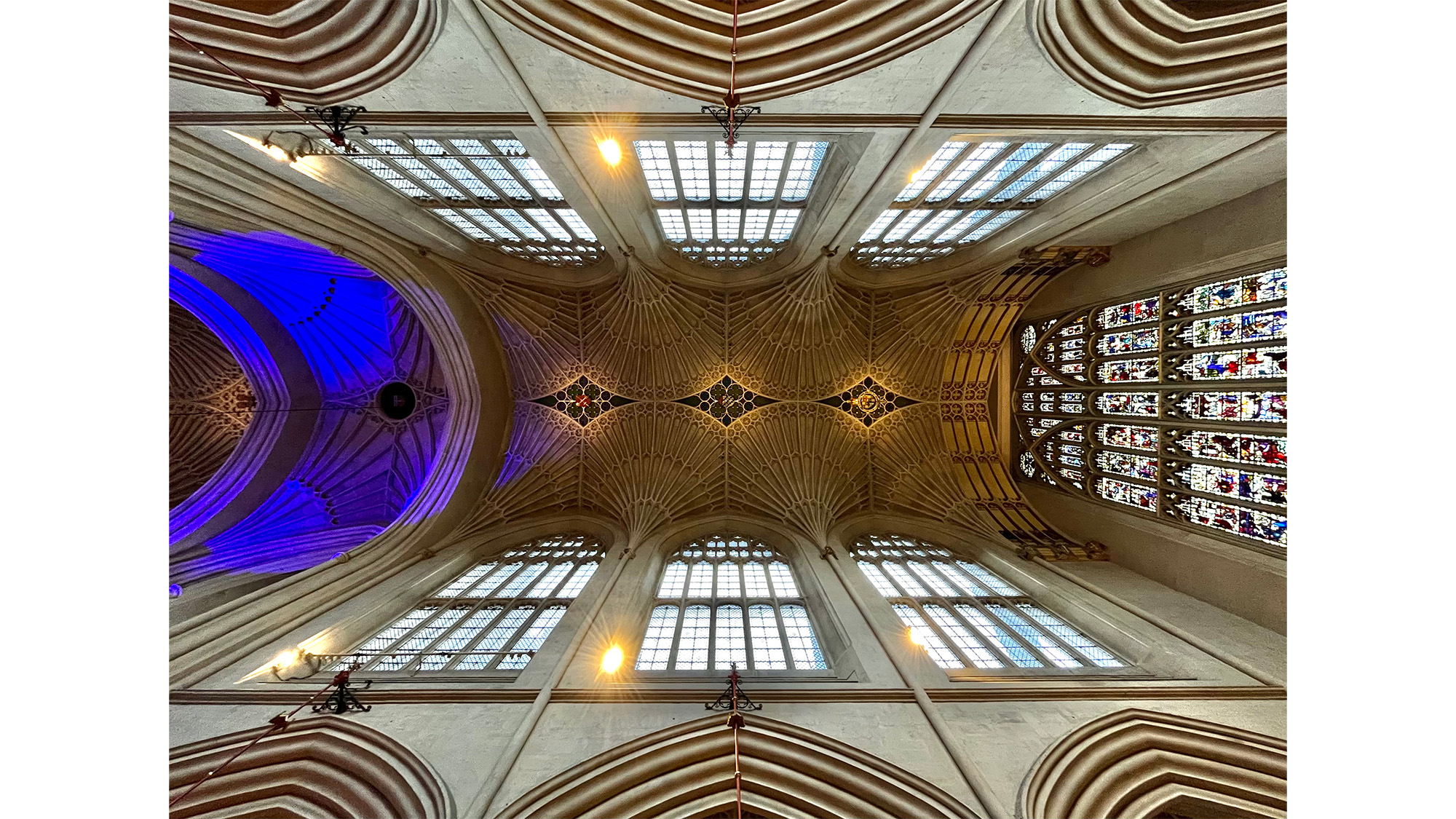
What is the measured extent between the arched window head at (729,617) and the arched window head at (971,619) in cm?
157

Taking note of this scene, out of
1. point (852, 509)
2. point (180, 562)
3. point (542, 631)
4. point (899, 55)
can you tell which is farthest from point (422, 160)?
point (852, 509)

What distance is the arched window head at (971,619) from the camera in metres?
7.59

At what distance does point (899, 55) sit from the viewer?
5645 mm

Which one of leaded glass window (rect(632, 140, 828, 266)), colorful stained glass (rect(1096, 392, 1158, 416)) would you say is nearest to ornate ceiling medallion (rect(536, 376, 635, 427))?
leaded glass window (rect(632, 140, 828, 266))

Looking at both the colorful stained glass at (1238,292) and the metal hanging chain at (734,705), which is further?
the colorful stained glass at (1238,292)

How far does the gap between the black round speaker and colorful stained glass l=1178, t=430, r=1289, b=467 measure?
15.9 metres

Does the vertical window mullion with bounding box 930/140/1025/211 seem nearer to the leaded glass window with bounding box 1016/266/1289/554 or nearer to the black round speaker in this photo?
the leaded glass window with bounding box 1016/266/1289/554

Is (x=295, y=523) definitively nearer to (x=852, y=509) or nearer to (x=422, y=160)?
(x=422, y=160)

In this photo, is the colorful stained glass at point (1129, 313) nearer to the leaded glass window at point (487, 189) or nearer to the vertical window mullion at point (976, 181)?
the vertical window mullion at point (976, 181)

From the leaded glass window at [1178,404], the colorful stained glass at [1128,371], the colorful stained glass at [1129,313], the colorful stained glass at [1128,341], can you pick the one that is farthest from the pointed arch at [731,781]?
the colorful stained glass at [1129,313]

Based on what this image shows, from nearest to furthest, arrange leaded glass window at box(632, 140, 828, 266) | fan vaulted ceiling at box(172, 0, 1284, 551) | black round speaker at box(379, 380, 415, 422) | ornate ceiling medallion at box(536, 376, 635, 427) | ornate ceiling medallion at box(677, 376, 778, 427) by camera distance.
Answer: fan vaulted ceiling at box(172, 0, 1284, 551)
leaded glass window at box(632, 140, 828, 266)
ornate ceiling medallion at box(536, 376, 635, 427)
ornate ceiling medallion at box(677, 376, 778, 427)
black round speaker at box(379, 380, 415, 422)

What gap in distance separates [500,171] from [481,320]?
4470 millimetres

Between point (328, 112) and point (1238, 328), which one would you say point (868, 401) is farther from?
point (328, 112)

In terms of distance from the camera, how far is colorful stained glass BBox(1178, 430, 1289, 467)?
7.87 metres
